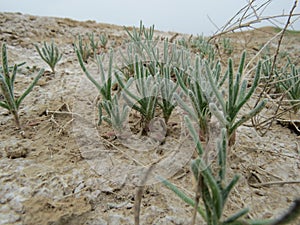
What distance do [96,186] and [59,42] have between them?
9.58 feet

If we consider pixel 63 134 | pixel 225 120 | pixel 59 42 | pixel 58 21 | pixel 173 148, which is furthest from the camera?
pixel 58 21

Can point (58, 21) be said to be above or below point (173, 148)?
above

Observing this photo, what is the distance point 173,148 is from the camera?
1032mm

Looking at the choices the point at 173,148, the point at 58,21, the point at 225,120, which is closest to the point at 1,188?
the point at 173,148

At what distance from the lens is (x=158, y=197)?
791mm

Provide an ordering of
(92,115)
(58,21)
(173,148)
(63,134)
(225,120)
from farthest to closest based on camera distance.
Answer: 1. (58,21)
2. (92,115)
3. (63,134)
4. (173,148)
5. (225,120)

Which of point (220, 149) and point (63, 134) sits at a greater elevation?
point (220, 149)

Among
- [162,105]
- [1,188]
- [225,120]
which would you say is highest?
[225,120]

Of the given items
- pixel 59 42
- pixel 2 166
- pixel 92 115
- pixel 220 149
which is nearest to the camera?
pixel 220 149

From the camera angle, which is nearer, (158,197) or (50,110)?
(158,197)

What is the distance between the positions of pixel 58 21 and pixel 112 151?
409 cm

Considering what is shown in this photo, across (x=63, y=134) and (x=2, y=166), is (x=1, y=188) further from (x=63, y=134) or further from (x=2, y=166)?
(x=63, y=134)

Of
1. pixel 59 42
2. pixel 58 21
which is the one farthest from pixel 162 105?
pixel 58 21

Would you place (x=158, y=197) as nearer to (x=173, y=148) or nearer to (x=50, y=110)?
(x=173, y=148)
